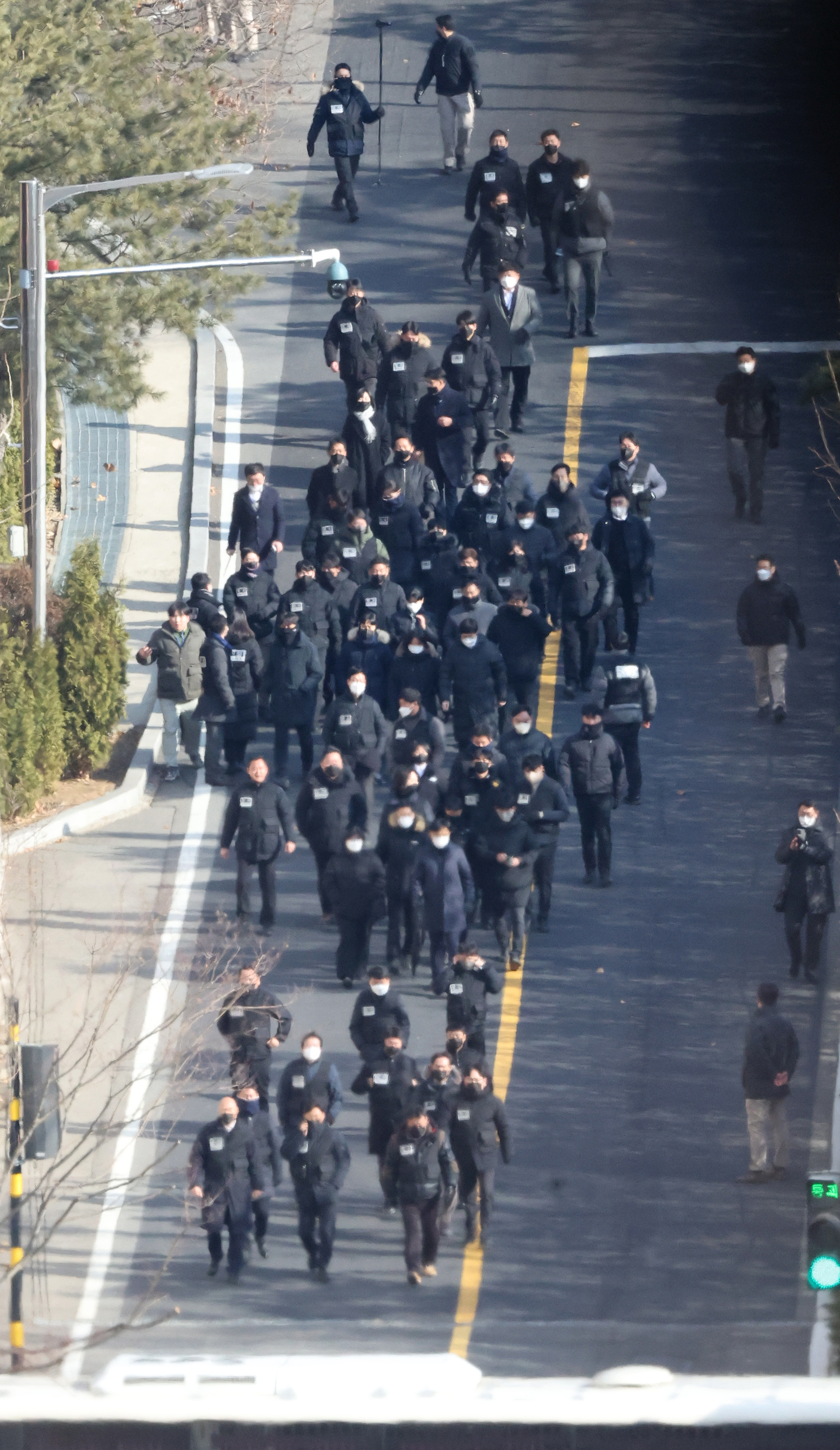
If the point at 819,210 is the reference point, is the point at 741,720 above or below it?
below

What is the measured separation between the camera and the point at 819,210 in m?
33.1

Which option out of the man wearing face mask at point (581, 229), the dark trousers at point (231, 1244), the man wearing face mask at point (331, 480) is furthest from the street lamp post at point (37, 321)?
the dark trousers at point (231, 1244)

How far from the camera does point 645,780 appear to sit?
23047mm

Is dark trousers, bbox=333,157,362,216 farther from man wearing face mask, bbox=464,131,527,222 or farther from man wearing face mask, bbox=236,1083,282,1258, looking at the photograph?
man wearing face mask, bbox=236,1083,282,1258

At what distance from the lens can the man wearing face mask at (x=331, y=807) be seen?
67.2ft

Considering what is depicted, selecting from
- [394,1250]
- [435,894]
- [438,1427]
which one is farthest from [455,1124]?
[438,1427]

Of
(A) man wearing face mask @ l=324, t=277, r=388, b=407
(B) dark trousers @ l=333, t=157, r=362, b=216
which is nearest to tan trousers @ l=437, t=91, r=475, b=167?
(B) dark trousers @ l=333, t=157, r=362, b=216

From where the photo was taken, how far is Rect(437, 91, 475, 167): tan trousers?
104ft

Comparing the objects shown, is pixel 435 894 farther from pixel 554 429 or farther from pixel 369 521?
pixel 554 429

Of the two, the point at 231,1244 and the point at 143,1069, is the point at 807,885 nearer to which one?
the point at 143,1069

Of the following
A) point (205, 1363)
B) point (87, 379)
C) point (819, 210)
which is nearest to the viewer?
point (205, 1363)

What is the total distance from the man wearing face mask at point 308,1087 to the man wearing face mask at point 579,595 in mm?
6448

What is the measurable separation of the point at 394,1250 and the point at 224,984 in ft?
9.24

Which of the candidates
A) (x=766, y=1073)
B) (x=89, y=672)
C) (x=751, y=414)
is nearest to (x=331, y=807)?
(x=766, y=1073)
